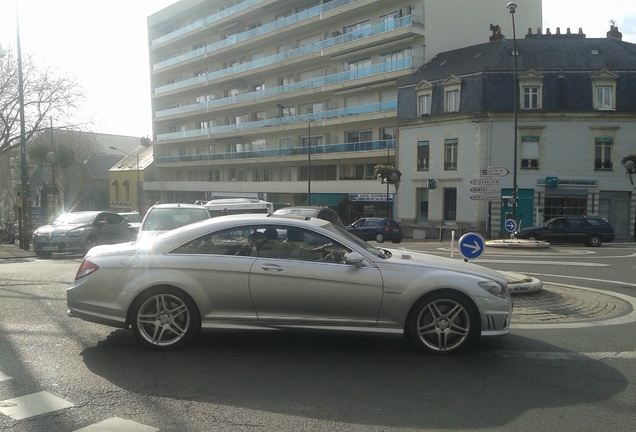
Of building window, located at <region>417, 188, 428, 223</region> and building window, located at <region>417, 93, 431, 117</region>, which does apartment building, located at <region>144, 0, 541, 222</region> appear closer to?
building window, located at <region>417, 188, 428, 223</region>

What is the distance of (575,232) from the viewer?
26891 mm

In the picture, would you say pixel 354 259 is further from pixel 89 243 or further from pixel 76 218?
pixel 76 218

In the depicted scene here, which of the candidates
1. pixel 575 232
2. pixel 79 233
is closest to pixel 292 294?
pixel 79 233

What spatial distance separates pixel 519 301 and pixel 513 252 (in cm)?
1064

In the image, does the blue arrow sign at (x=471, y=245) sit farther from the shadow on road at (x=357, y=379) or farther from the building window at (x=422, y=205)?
the building window at (x=422, y=205)

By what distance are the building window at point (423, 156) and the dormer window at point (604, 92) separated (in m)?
10.5

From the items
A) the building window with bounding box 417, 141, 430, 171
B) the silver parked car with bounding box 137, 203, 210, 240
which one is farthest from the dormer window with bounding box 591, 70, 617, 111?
the silver parked car with bounding box 137, 203, 210, 240

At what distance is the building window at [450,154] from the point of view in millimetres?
36312

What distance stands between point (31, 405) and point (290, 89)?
44.8 meters

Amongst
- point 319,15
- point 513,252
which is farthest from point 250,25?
point 513,252

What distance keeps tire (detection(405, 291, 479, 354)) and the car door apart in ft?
1.42

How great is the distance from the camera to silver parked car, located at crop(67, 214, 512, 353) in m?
5.58

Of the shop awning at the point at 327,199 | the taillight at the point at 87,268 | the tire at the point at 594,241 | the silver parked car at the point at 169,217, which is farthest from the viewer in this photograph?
the shop awning at the point at 327,199

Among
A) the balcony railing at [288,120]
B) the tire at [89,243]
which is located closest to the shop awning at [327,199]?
the balcony railing at [288,120]
